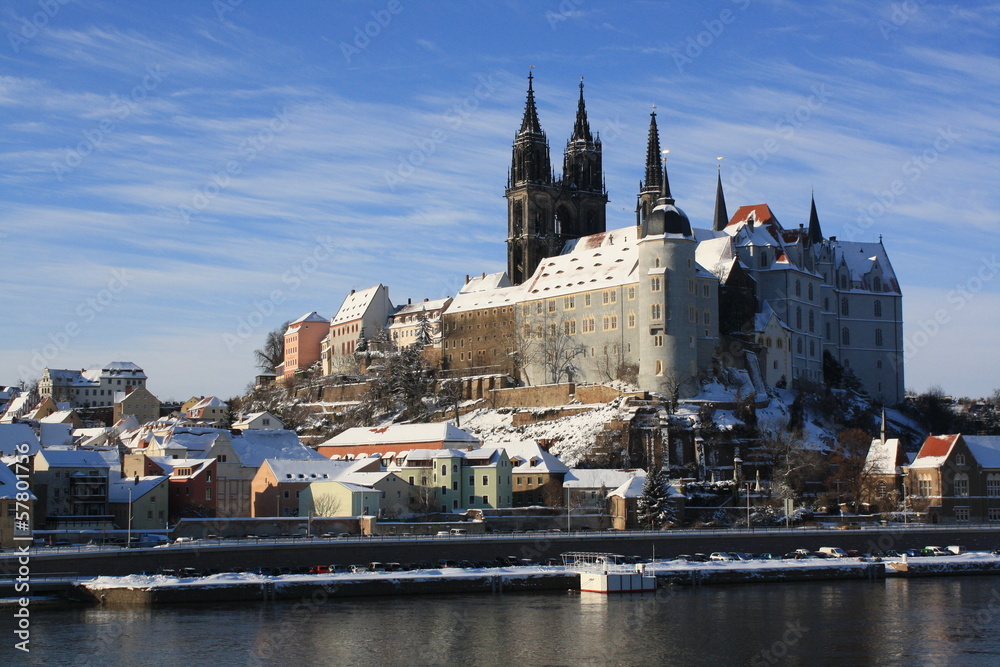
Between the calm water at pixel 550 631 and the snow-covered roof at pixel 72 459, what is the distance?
2709cm

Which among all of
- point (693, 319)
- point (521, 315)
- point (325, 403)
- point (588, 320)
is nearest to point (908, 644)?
point (693, 319)

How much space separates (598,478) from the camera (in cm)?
9894

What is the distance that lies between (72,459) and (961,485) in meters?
62.8

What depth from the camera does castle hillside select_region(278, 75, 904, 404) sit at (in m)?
115

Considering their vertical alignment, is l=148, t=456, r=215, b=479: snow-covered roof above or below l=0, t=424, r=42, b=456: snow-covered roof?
below

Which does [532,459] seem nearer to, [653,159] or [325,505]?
[325,505]

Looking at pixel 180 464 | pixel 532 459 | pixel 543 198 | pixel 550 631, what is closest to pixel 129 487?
pixel 180 464

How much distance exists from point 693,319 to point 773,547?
33.9 meters

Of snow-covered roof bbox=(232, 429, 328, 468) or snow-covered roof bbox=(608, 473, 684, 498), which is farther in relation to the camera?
snow-covered roof bbox=(232, 429, 328, 468)

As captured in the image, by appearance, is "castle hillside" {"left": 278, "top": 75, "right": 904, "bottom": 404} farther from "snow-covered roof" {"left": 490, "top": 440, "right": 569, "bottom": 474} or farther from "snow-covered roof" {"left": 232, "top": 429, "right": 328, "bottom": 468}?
"snow-covered roof" {"left": 232, "top": 429, "right": 328, "bottom": 468}

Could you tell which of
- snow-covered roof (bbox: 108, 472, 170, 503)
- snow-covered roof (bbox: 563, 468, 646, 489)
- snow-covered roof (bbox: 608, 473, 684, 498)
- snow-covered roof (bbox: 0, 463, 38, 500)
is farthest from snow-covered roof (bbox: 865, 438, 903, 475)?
snow-covered roof (bbox: 0, 463, 38, 500)

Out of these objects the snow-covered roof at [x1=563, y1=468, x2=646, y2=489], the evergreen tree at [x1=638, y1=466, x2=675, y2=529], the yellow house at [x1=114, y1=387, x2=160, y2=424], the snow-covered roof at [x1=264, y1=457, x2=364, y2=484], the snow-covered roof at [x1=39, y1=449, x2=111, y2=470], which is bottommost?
the evergreen tree at [x1=638, y1=466, x2=675, y2=529]

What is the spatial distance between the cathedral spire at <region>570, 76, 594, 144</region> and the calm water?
295ft

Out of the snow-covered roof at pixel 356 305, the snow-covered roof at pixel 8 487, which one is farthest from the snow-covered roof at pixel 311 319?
the snow-covered roof at pixel 8 487
